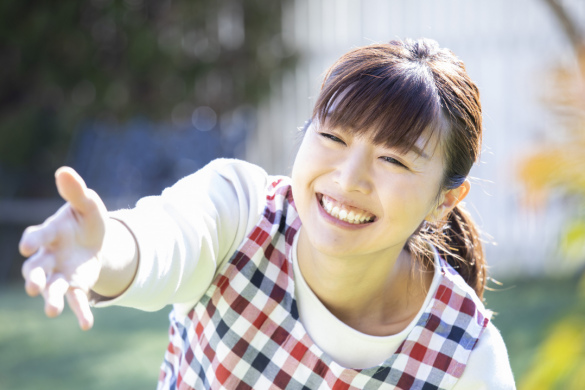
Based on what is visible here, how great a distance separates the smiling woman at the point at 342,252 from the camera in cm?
166

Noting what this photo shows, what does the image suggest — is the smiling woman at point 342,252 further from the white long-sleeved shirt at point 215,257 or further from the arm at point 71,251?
the arm at point 71,251

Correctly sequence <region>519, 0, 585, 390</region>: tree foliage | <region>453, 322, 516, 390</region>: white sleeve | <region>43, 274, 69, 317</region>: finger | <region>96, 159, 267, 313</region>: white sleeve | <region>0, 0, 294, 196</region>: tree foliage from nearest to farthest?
<region>43, 274, 69, 317</region>: finger
<region>96, 159, 267, 313</region>: white sleeve
<region>453, 322, 516, 390</region>: white sleeve
<region>519, 0, 585, 390</region>: tree foliage
<region>0, 0, 294, 196</region>: tree foliage

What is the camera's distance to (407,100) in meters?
1.67

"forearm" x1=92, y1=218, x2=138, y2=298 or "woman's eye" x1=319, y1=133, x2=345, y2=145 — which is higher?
"woman's eye" x1=319, y1=133, x2=345, y2=145

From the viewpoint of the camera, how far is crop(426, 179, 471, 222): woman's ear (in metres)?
1.86

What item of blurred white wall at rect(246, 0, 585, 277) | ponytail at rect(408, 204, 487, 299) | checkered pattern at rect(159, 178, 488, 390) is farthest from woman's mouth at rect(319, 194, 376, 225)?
blurred white wall at rect(246, 0, 585, 277)

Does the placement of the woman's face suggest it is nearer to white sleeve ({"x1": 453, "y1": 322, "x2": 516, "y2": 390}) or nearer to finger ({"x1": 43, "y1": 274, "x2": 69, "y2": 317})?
white sleeve ({"x1": 453, "y1": 322, "x2": 516, "y2": 390})

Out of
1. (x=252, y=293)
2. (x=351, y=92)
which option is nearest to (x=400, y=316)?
(x=252, y=293)

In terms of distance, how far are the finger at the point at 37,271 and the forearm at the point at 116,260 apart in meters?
Result: 0.13

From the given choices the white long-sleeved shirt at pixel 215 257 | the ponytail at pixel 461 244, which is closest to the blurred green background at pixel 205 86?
the ponytail at pixel 461 244

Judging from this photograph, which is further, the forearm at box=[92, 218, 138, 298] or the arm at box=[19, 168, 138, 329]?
the forearm at box=[92, 218, 138, 298]

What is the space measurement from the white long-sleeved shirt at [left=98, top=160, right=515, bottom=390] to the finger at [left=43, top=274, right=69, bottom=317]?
0.27m

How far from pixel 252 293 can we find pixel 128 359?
8.04 feet

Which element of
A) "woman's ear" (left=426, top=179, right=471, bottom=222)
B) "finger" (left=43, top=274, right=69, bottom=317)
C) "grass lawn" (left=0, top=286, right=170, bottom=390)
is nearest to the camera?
"finger" (left=43, top=274, right=69, bottom=317)
